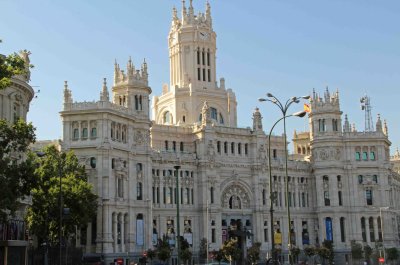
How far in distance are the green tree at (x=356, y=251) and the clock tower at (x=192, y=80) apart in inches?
1241

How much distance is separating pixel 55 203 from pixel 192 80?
182ft

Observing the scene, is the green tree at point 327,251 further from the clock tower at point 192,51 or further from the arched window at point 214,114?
the clock tower at point 192,51

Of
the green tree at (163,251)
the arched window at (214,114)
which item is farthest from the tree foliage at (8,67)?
the arched window at (214,114)

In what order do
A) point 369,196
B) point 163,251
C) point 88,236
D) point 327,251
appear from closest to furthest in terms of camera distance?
1. point 163,251
2. point 88,236
3. point 327,251
4. point 369,196

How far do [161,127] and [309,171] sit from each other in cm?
3082

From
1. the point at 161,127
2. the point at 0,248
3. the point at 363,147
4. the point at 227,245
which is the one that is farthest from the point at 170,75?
the point at 0,248

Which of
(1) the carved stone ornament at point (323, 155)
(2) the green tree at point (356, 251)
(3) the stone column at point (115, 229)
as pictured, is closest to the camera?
(3) the stone column at point (115, 229)

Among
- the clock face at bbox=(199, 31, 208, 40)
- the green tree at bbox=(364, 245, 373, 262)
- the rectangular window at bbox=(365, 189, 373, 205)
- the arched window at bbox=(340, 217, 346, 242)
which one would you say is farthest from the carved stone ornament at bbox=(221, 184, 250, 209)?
the clock face at bbox=(199, 31, 208, 40)

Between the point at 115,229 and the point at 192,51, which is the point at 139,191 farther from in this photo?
the point at 192,51

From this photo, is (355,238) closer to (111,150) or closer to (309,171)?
(309,171)

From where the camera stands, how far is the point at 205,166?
110 meters

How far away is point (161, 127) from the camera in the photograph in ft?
367

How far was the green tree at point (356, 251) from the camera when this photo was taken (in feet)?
368

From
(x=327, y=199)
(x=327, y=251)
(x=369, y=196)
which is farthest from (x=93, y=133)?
(x=369, y=196)
